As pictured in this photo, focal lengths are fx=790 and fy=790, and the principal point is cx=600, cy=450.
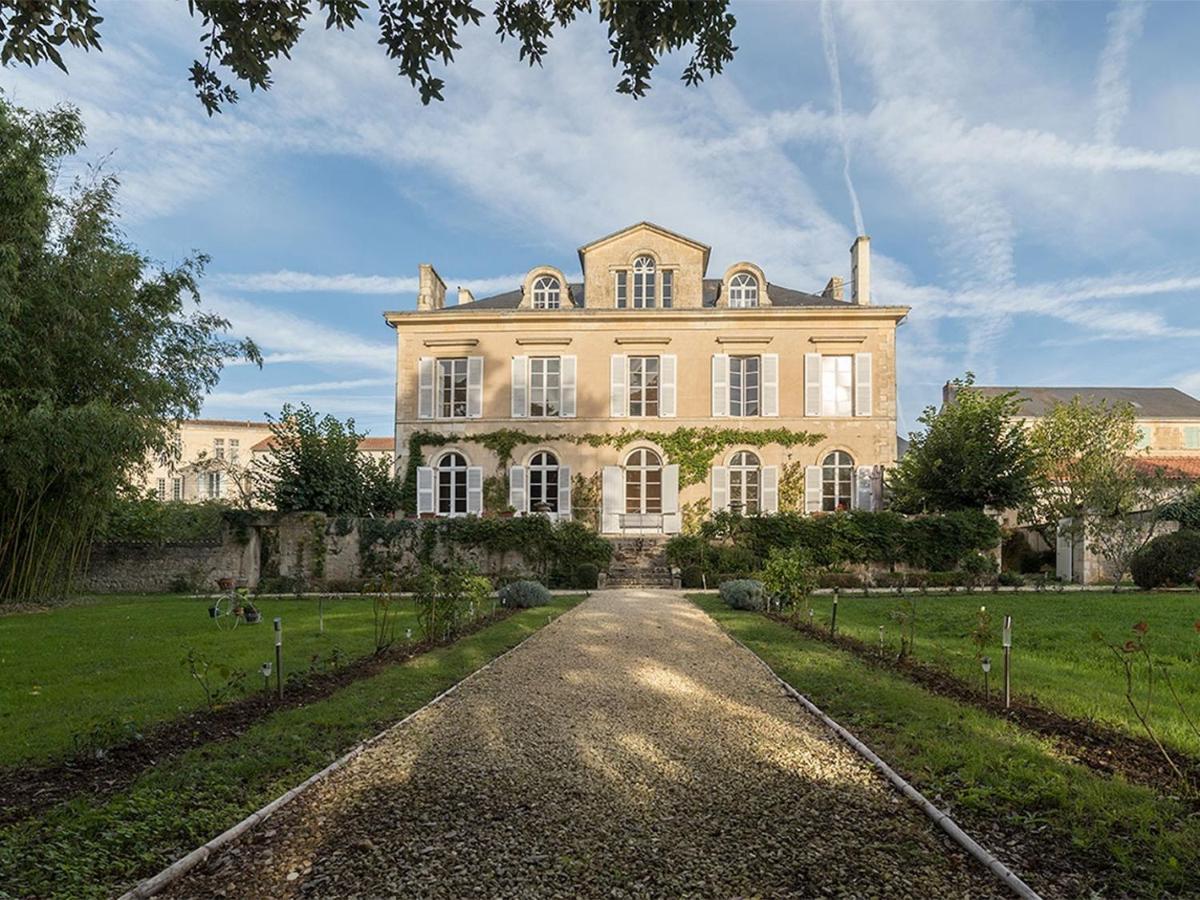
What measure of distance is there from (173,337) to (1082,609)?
52.7 ft

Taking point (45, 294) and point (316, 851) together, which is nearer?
point (316, 851)

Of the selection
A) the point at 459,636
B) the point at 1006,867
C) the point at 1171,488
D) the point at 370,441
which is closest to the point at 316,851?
the point at 1006,867

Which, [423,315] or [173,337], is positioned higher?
[423,315]

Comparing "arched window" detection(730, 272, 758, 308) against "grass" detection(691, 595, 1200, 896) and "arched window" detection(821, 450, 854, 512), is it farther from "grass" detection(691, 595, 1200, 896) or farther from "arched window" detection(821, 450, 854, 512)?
"grass" detection(691, 595, 1200, 896)

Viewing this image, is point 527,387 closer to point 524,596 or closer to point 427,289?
point 427,289

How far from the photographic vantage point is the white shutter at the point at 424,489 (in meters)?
22.3

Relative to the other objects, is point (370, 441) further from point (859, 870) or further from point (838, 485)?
point (859, 870)

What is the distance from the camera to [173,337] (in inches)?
586

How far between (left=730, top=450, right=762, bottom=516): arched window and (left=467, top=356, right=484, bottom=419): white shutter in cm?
743

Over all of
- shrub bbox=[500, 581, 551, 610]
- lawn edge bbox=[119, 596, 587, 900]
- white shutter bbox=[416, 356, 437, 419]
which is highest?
white shutter bbox=[416, 356, 437, 419]

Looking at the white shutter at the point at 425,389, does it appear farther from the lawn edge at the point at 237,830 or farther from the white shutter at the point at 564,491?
the lawn edge at the point at 237,830

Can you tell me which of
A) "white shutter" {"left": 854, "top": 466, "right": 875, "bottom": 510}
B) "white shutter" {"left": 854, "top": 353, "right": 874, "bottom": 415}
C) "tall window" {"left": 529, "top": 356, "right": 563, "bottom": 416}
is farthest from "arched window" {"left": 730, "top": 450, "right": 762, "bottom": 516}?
"tall window" {"left": 529, "top": 356, "right": 563, "bottom": 416}

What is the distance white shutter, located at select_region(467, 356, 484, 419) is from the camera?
22.9 m

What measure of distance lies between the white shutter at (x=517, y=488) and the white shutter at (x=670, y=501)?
13.0 ft
